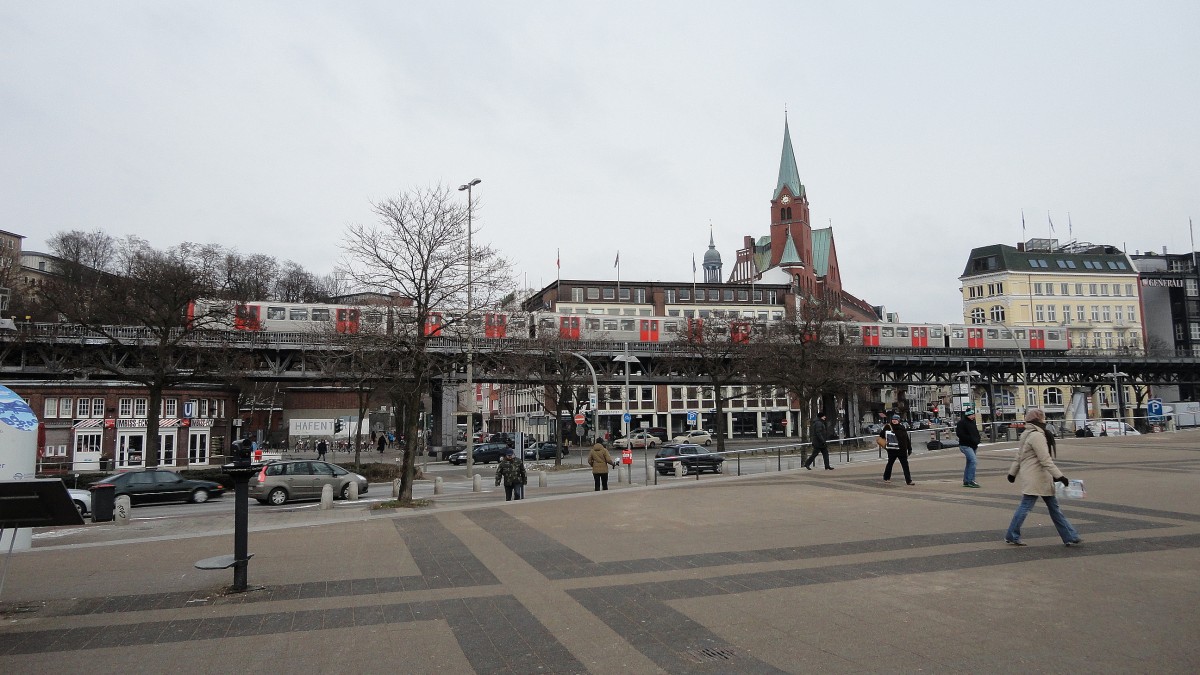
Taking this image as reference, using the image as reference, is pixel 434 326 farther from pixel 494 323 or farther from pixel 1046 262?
pixel 1046 262

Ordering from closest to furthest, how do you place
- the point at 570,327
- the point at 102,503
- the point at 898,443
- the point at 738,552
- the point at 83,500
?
the point at 738,552 → the point at 898,443 → the point at 102,503 → the point at 83,500 → the point at 570,327

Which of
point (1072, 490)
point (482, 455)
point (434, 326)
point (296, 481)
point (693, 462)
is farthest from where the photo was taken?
point (482, 455)

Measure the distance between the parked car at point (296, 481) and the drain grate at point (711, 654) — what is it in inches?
793

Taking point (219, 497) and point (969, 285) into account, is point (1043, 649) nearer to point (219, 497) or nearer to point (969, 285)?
point (219, 497)

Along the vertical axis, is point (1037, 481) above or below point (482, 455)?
above

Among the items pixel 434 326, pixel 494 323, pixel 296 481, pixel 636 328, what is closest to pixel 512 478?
pixel 434 326

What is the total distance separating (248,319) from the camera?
161 feet

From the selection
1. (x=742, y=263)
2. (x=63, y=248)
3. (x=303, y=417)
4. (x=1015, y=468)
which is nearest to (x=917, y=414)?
(x=742, y=263)

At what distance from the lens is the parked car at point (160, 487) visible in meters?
26.7

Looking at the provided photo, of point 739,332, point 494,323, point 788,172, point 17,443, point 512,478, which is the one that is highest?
point 788,172

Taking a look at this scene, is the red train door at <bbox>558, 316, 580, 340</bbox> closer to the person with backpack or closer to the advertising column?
the person with backpack

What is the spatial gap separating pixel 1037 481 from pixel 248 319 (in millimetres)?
48083

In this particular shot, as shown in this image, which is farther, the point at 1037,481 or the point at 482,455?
the point at 482,455

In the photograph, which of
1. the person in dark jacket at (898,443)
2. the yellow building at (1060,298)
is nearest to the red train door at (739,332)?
the person in dark jacket at (898,443)
